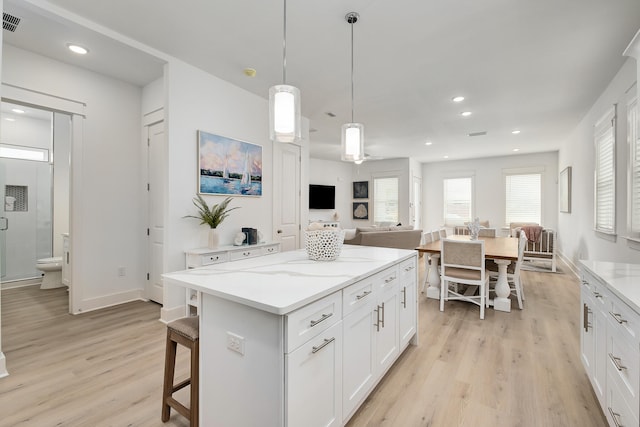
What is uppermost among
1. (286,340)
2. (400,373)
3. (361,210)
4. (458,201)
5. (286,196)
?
(458,201)

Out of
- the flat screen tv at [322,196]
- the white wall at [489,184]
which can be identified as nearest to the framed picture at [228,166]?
the flat screen tv at [322,196]

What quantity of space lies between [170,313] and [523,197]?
8736 mm

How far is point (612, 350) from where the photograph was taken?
4.83 feet

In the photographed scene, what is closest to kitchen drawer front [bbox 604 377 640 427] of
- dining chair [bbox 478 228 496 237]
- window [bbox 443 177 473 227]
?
dining chair [bbox 478 228 496 237]

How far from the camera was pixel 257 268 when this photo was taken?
5.80 feet

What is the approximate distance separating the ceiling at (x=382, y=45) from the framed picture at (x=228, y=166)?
0.78 metres

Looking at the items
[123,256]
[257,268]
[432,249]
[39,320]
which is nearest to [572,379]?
[432,249]

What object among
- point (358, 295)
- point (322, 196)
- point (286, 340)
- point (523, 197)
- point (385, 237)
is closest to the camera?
point (286, 340)

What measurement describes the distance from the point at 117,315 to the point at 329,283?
10.2ft

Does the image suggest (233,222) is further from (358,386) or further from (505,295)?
(505,295)

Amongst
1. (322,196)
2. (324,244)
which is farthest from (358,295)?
(322,196)

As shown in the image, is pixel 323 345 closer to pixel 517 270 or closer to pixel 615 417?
pixel 615 417

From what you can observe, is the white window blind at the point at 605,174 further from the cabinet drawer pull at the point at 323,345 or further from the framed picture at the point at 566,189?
the cabinet drawer pull at the point at 323,345

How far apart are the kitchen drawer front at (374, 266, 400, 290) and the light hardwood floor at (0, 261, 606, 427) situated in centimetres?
70
